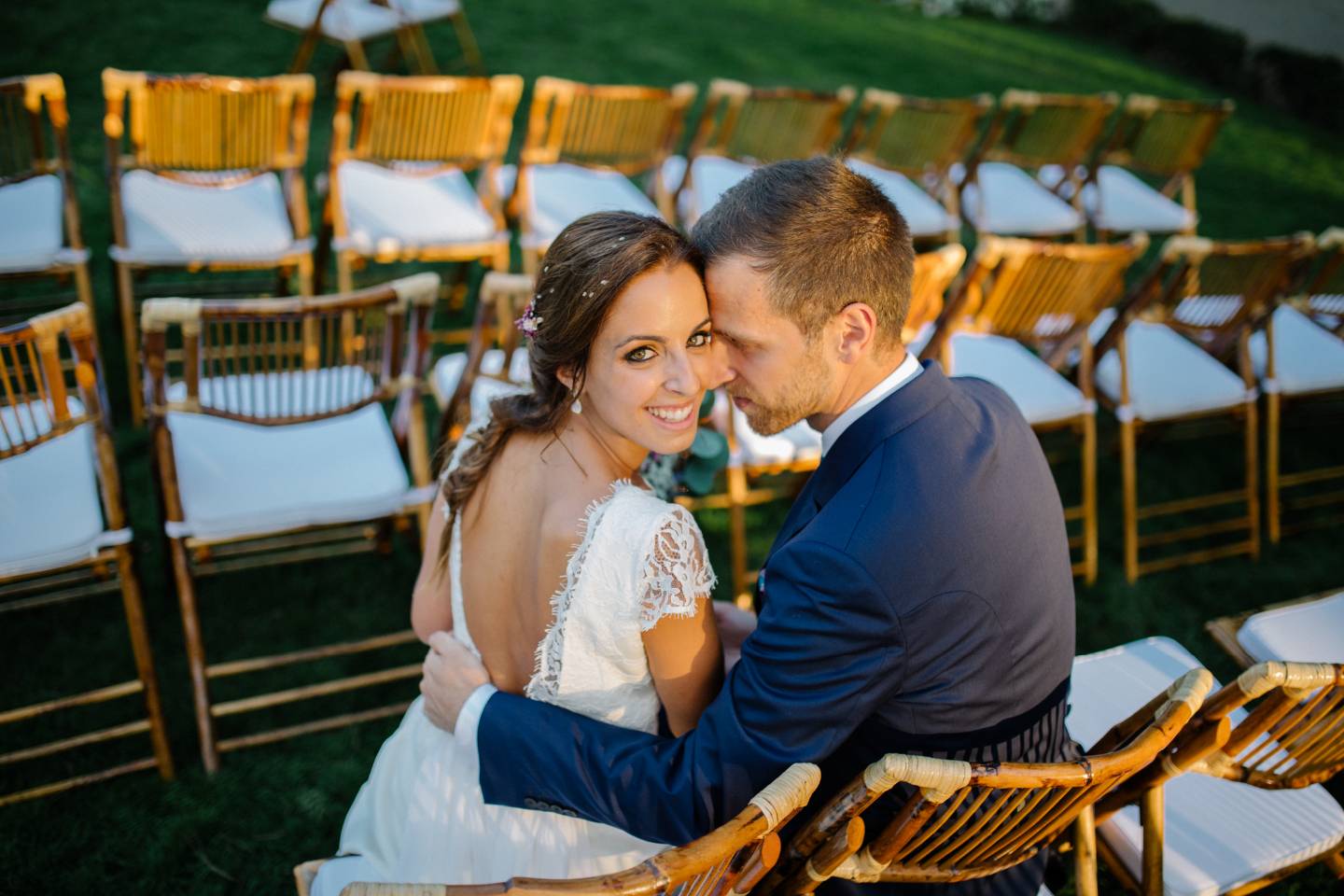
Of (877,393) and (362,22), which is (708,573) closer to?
(877,393)

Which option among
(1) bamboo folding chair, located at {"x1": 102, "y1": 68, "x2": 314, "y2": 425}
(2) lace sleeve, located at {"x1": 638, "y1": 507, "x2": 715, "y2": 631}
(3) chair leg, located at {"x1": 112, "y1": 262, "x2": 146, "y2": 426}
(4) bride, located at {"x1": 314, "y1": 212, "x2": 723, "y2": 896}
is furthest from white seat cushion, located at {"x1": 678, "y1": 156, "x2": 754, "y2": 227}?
(2) lace sleeve, located at {"x1": 638, "y1": 507, "x2": 715, "y2": 631}

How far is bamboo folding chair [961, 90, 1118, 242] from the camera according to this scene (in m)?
5.76

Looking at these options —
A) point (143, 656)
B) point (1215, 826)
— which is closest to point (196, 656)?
point (143, 656)

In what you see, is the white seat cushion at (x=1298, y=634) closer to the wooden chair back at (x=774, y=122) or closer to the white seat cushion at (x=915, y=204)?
the white seat cushion at (x=915, y=204)

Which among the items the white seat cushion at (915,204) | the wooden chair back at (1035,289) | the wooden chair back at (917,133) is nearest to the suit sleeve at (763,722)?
the wooden chair back at (1035,289)

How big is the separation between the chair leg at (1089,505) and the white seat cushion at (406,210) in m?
2.62

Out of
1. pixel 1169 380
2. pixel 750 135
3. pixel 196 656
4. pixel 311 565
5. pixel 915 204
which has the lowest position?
pixel 311 565

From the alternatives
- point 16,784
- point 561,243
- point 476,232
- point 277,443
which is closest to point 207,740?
point 16,784

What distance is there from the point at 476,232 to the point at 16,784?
270 centimetres

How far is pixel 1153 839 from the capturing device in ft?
7.08

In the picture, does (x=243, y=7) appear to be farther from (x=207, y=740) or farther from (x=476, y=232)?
(x=207, y=740)

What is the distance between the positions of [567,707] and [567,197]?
3415mm

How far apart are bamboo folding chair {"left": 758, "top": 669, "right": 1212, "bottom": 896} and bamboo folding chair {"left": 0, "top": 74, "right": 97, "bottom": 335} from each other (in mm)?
3540

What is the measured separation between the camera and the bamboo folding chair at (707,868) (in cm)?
133
